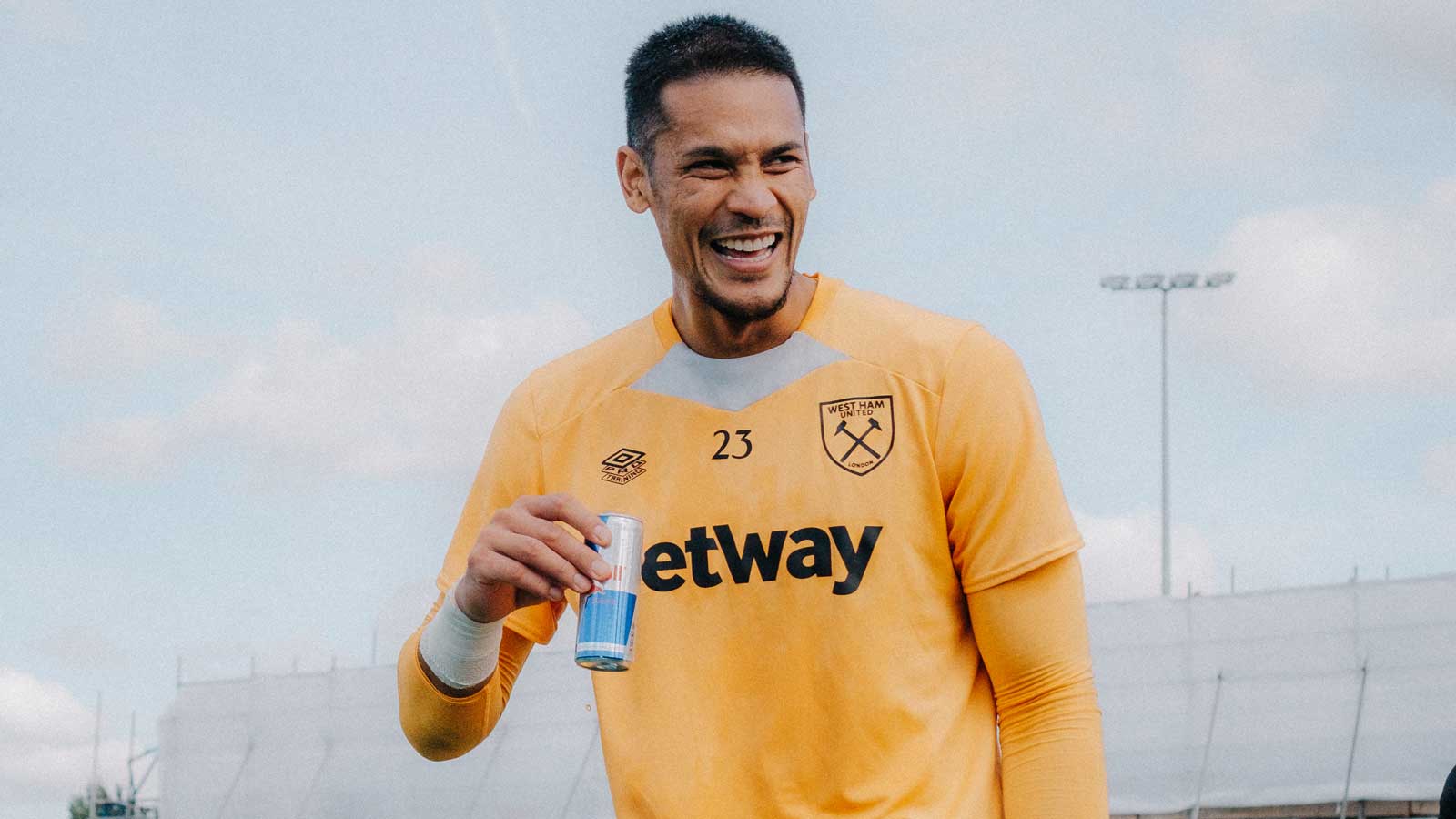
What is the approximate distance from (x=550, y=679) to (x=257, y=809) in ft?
24.5

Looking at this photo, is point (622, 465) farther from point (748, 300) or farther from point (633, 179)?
point (633, 179)

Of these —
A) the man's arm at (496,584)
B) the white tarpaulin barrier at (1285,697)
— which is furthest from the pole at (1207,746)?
the man's arm at (496,584)

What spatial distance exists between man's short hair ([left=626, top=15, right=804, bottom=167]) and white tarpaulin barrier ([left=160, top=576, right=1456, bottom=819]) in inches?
843

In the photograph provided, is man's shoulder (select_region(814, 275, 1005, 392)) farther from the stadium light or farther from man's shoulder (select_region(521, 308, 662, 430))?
the stadium light

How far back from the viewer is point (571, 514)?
3.06m

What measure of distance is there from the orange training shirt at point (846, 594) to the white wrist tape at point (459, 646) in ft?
0.27

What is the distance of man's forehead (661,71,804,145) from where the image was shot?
3408mm

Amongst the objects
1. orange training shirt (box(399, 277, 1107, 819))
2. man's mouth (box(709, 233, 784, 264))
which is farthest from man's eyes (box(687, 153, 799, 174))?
orange training shirt (box(399, 277, 1107, 819))

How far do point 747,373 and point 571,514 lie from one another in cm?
70

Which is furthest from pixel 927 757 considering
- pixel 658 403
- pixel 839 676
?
pixel 658 403

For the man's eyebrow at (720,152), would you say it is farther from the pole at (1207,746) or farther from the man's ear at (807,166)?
the pole at (1207,746)

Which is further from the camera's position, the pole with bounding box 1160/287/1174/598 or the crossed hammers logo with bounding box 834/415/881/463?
the pole with bounding box 1160/287/1174/598

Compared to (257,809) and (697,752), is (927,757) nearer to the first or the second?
(697,752)

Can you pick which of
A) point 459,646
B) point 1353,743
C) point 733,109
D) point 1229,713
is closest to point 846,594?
point 459,646
